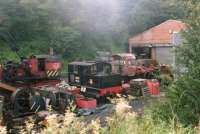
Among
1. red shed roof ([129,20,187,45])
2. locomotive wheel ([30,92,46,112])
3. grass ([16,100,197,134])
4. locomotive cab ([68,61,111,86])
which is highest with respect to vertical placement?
red shed roof ([129,20,187,45])

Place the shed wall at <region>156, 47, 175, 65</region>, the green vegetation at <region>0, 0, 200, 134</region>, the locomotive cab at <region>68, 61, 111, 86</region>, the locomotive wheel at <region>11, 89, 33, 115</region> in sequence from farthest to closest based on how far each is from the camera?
the shed wall at <region>156, 47, 175, 65</region> < the green vegetation at <region>0, 0, 200, 134</region> < the locomotive cab at <region>68, 61, 111, 86</region> < the locomotive wheel at <region>11, 89, 33, 115</region>

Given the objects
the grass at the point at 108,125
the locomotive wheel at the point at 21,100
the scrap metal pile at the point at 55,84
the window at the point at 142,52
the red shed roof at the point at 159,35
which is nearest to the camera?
the grass at the point at 108,125

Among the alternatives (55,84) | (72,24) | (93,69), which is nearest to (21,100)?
(55,84)

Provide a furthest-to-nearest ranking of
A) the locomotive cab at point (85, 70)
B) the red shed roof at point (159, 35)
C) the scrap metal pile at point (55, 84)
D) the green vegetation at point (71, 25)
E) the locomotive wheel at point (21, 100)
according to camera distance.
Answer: the red shed roof at point (159, 35), the green vegetation at point (71, 25), the locomotive cab at point (85, 70), the scrap metal pile at point (55, 84), the locomotive wheel at point (21, 100)

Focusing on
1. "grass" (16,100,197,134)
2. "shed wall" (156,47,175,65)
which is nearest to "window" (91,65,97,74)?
"shed wall" (156,47,175,65)

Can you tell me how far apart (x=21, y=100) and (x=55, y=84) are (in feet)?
13.9

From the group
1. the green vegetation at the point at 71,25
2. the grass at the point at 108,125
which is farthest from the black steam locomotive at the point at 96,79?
the grass at the point at 108,125

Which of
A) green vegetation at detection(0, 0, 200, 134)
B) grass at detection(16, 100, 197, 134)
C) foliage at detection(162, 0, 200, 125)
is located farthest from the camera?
green vegetation at detection(0, 0, 200, 134)

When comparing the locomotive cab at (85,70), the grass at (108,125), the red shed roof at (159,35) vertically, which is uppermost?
the red shed roof at (159,35)

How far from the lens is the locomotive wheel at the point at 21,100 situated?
1722cm

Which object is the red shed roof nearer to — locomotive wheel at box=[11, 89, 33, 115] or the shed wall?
the shed wall

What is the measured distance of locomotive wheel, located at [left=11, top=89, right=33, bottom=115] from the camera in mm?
17222

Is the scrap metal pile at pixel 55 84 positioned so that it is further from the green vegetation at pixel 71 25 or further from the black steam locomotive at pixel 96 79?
the green vegetation at pixel 71 25

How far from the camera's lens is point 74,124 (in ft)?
14.3
